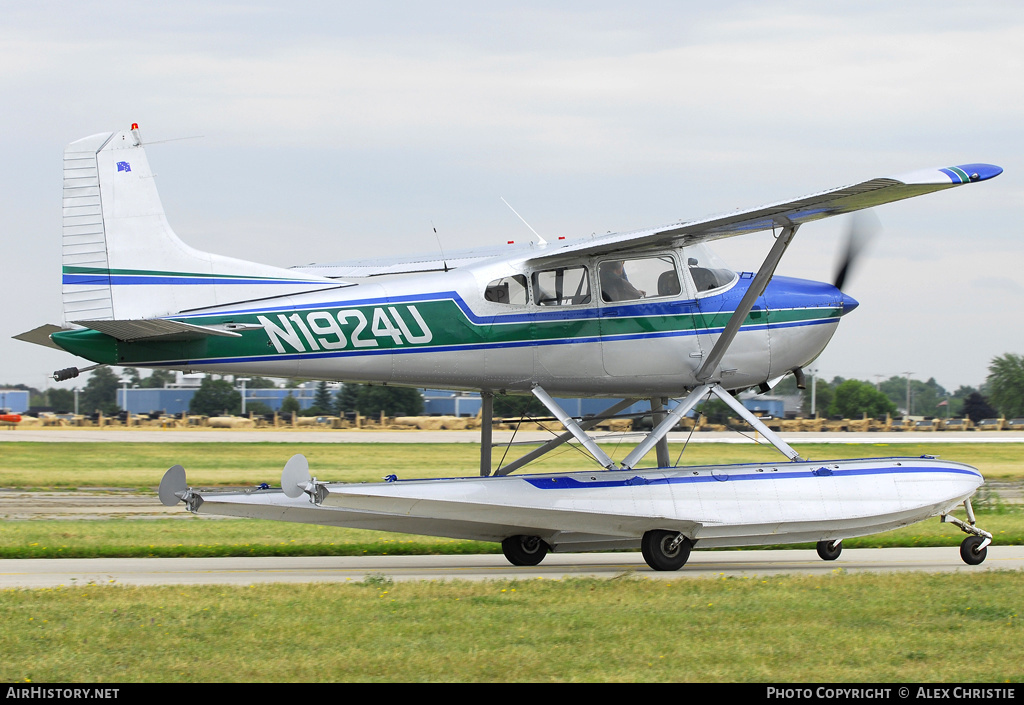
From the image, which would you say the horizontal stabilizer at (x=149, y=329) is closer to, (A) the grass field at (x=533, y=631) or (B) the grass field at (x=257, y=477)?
(A) the grass field at (x=533, y=631)

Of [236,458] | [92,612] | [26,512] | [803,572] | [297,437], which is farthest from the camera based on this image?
[297,437]

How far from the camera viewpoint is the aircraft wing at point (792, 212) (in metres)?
11.0

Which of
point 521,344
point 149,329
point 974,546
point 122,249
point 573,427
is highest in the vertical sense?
point 122,249

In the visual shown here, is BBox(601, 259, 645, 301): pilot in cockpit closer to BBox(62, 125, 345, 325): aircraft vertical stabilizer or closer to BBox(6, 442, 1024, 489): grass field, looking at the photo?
BBox(62, 125, 345, 325): aircraft vertical stabilizer

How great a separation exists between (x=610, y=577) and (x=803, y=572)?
2404 mm

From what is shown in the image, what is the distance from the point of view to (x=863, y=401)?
339ft

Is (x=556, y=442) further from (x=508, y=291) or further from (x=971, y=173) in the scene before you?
(x=971, y=173)

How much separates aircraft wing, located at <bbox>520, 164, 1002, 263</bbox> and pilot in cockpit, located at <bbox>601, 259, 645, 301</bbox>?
0.28 meters

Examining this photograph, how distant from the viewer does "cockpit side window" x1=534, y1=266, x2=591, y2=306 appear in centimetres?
1291

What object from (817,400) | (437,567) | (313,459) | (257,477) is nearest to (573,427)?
(437,567)

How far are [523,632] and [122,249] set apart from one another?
21.8ft

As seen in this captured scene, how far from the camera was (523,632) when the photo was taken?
26.6 ft
